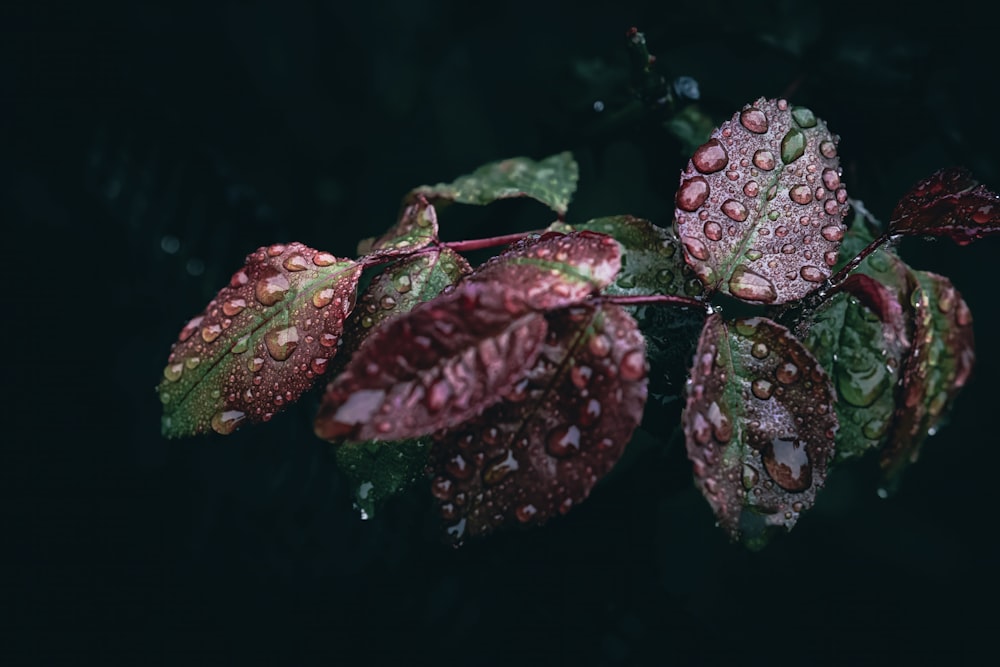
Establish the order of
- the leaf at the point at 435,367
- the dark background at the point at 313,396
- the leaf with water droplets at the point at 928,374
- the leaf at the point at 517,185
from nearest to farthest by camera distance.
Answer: the leaf at the point at 435,367 → the leaf with water droplets at the point at 928,374 → the leaf at the point at 517,185 → the dark background at the point at 313,396

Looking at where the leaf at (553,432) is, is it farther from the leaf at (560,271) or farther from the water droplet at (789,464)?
the water droplet at (789,464)

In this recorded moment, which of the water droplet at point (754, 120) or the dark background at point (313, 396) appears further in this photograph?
the dark background at point (313, 396)

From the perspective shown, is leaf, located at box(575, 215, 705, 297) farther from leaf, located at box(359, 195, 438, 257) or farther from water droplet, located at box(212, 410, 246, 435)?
water droplet, located at box(212, 410, 246, 435)

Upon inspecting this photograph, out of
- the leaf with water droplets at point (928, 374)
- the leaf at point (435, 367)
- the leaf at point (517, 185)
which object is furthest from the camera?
the leaf at point (517, 185)

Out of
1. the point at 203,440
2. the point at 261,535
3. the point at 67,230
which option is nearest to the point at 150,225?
the point at 67,230

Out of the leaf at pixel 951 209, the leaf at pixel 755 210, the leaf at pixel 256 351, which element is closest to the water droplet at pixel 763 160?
the leaf at pixel 755 210

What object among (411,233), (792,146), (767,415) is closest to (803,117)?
(792,146)

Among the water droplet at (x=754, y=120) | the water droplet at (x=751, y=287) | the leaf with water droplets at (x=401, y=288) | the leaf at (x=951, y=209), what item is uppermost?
the water droplet at (x=754, y=120)
